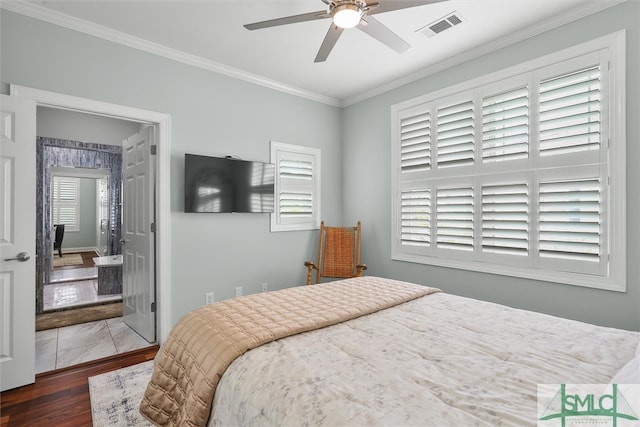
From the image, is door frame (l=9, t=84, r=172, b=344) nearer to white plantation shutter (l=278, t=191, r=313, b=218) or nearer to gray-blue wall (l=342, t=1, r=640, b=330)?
white plantation shutter (l=278, t=191, r=313, b=218)

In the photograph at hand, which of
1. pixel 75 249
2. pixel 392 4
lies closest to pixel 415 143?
pixel 392 4

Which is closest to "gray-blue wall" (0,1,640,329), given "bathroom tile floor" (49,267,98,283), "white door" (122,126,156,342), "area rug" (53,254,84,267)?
"white door" (122,126,156,342)

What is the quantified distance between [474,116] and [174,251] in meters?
3.11

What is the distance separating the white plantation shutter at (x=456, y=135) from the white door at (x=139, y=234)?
2839 mm

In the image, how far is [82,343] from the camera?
312 centimetres

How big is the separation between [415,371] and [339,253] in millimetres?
2860

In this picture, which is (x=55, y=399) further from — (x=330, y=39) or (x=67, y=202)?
(x=67, y=202)

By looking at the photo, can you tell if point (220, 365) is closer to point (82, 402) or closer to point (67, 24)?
point (82, 402)

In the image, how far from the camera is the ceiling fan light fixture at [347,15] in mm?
1747

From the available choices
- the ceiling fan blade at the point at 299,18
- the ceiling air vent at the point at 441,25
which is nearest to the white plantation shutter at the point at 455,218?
the ceiling air vent at the point at 441,25

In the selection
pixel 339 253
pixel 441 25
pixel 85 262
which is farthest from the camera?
pixel 85 262

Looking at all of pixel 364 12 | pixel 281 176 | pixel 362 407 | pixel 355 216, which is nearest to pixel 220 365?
pixel 362 407

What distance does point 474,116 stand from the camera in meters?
3.06

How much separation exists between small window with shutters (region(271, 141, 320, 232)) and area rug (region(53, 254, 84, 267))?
18.4ft
